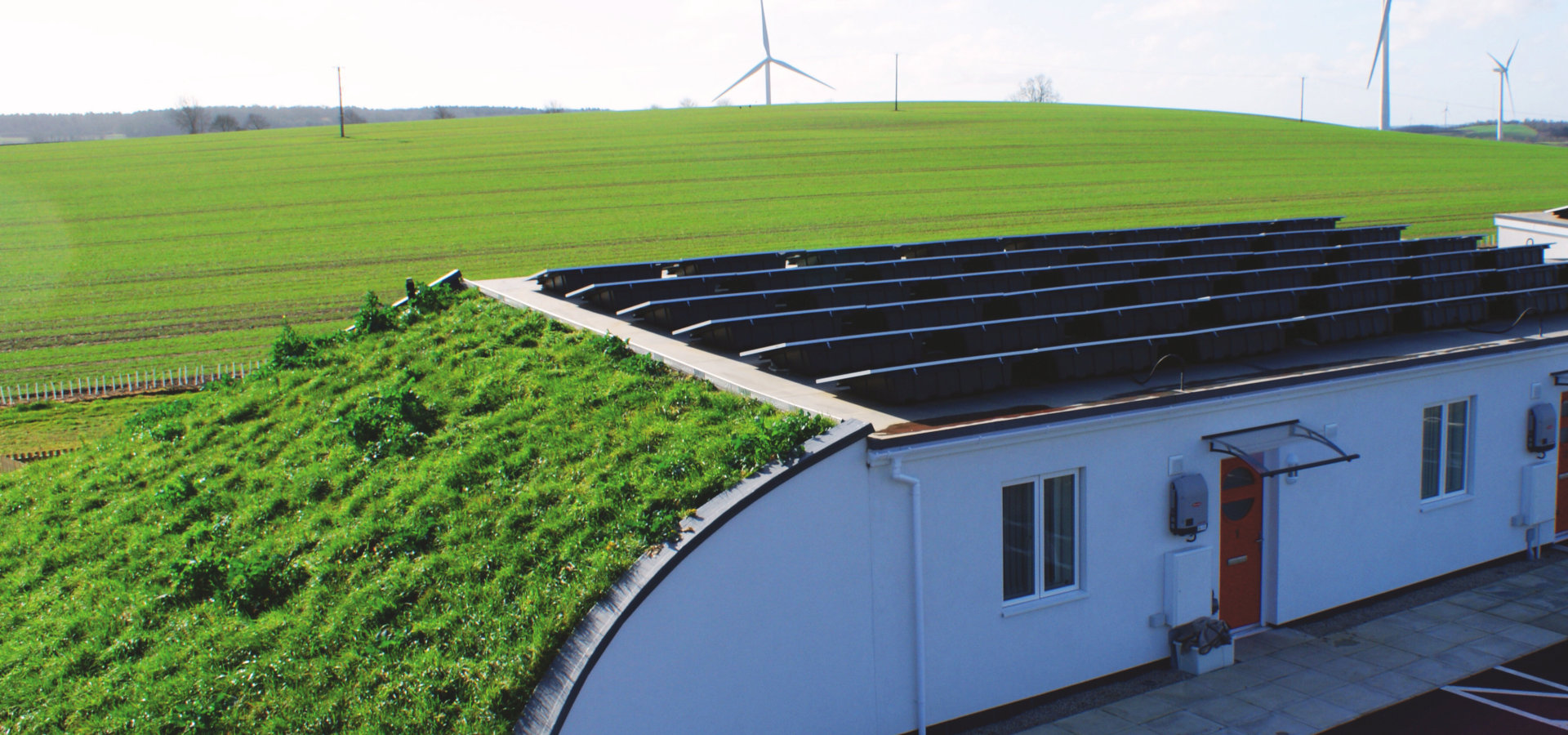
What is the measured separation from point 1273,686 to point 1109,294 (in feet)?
23.3

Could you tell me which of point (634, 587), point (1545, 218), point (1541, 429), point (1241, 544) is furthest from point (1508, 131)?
point (634, 587)

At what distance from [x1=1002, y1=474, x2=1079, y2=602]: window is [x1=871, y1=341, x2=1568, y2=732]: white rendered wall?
0.52 ft

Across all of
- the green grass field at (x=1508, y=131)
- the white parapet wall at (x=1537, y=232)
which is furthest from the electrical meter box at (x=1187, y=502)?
the green grass field at (x=1508, y=131)

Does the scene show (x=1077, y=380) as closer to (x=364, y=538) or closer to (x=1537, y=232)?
(x=364, y=538)

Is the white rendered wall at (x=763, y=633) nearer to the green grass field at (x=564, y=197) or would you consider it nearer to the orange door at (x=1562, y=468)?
the orange door at (x=1562, y=468)

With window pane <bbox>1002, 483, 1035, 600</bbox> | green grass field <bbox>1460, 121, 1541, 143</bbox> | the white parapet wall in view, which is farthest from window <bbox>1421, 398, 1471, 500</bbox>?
green grass field <bbox>1460, 121, 1541, 143</bbox>

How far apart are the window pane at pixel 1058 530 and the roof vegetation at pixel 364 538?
2.39 m

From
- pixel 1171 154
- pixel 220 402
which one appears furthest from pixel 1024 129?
pixel 220 402

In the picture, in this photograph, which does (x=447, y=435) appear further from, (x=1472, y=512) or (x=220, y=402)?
(x=1472, y=512)

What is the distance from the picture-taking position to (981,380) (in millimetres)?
10727

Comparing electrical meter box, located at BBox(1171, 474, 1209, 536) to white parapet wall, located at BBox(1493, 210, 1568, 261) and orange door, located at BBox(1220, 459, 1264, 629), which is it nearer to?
orange door, located at BBox(1220, 459, 1264, 629)

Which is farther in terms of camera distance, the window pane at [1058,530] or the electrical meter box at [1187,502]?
the electrical meter box at [1187,502]

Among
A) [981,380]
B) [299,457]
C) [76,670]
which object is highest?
[981,380]

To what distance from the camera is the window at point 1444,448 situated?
12367mm
